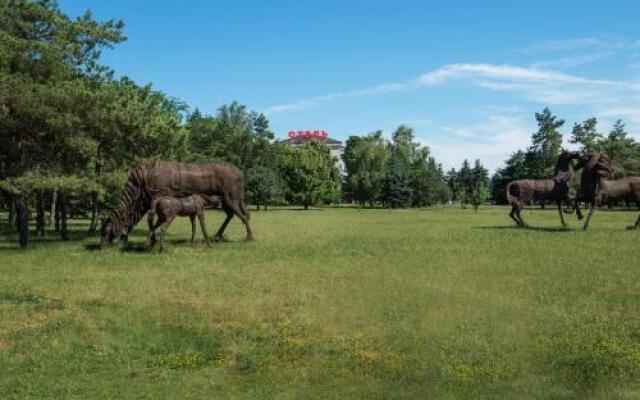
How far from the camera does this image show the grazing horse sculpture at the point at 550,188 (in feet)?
98.4

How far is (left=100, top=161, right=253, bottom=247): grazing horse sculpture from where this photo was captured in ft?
75.4

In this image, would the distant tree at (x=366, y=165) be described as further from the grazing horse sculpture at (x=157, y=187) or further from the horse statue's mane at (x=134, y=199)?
the horse statue's mane at (x=134, y=199)

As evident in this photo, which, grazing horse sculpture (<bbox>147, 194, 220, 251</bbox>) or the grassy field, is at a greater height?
grazing horse sculpture (<bbox>147, 194, 220, 251</bbox>)

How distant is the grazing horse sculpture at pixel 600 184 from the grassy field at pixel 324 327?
948 centimetres

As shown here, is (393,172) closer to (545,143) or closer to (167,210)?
(545,143)

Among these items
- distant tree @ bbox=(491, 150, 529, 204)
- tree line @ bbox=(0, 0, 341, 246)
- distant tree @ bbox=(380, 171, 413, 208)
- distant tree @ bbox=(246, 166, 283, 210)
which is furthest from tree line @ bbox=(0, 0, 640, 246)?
distant tree @ bbox=(491, 150, 529, 204)

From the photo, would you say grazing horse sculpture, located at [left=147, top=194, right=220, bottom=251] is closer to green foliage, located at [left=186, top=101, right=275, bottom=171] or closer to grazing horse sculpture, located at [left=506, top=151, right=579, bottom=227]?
grazing horse sculpture, located at [left=506, top=151, right=579, bottom=227]

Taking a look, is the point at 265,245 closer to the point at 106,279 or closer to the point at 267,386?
the point at 106,279

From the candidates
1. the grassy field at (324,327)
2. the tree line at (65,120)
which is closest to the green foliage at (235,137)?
the tree line at (65,120)

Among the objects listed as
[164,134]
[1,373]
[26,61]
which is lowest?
[1,373]

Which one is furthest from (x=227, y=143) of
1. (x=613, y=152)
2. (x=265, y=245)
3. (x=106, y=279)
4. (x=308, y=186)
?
(x=106, y=279)

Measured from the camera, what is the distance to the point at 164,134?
2859 centimetres

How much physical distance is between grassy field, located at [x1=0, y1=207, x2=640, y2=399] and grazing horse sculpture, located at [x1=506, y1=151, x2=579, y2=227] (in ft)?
36.9

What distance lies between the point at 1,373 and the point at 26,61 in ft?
58.1
